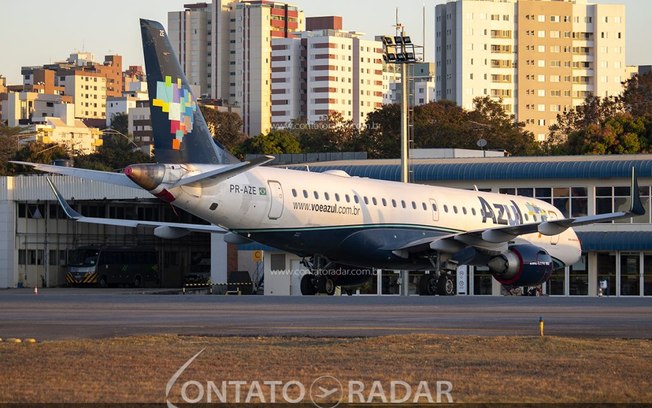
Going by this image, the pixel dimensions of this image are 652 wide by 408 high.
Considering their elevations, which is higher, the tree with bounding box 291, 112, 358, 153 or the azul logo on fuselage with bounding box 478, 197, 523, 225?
the tree with bounding box 291, 112, 358, 153

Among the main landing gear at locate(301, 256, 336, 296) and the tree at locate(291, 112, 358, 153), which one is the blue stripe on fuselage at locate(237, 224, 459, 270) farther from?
the tree at locate(291, 112, 358, 153)

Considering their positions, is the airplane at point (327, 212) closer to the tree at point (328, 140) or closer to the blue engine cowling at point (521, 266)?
the blue engine cowling at point (521, 266)

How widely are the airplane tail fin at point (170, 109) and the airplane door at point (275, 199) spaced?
2.40 m

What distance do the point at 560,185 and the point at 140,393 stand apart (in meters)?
53.3

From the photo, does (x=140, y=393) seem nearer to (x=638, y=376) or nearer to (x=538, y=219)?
(x=638, y=376)

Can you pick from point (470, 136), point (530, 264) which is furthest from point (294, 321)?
point (470, 136)

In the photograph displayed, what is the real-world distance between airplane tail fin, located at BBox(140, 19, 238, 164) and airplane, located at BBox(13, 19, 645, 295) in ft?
0.09

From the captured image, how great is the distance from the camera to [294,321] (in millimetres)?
27578

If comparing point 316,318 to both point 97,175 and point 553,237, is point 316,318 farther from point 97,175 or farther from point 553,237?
point 553,237

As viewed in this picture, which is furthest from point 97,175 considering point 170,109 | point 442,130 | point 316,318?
point 442,130

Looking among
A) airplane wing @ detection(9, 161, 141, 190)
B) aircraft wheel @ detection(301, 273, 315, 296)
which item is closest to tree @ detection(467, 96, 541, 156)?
aircraft wheel @ detection(301, 273, 315, 296)

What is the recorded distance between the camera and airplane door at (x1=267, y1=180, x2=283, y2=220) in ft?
127

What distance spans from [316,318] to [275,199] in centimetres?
1068

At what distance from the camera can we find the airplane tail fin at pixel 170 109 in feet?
117
